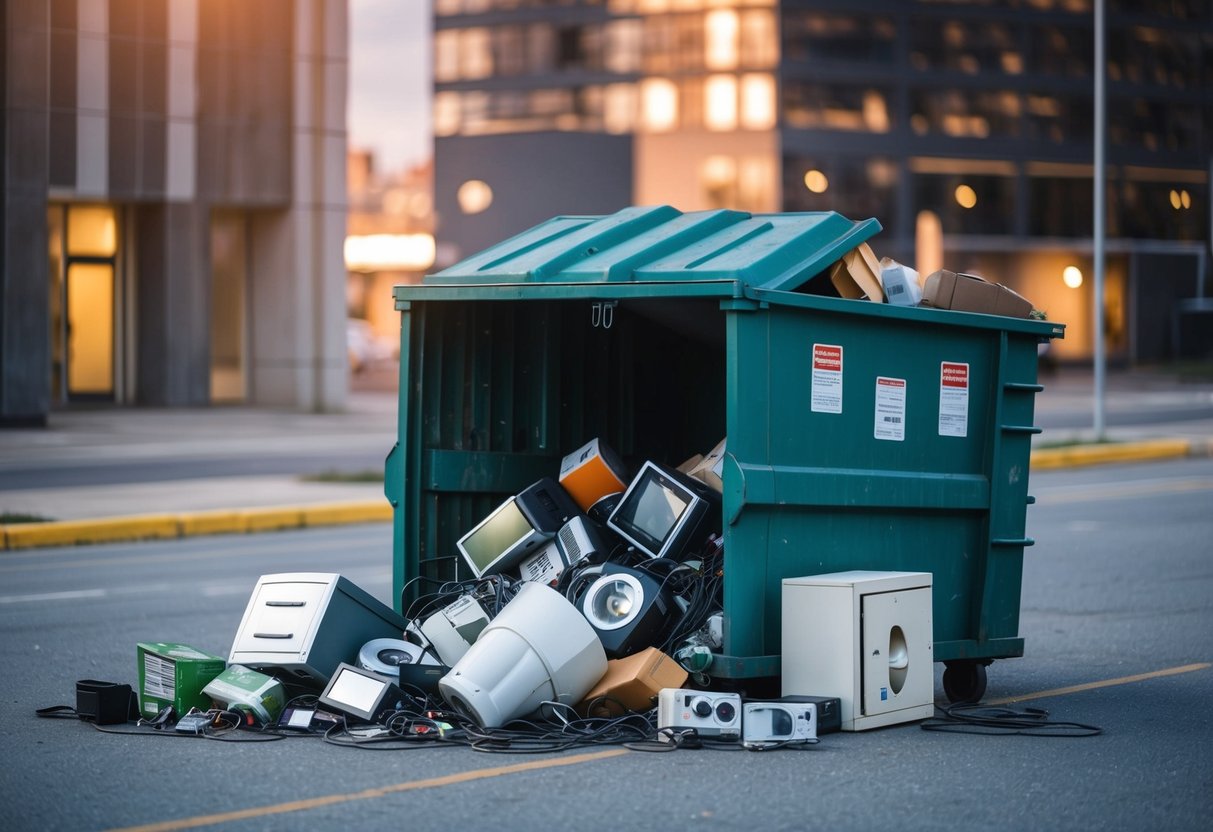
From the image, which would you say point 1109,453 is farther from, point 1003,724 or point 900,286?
point 1003,724

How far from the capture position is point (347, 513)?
55.7 ft

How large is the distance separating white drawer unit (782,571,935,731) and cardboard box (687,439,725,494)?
909 mm

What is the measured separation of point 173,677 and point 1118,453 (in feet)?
61.1

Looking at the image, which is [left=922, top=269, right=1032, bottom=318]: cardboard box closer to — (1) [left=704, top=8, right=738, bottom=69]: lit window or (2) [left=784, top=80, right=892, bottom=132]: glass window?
(2) [left=784, top=80, right=892, bottom=132]: glass window

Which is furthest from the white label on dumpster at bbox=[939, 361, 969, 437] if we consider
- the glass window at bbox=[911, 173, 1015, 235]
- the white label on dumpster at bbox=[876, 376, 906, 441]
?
the glass window at bbox=[911, 173, 1015, 235]

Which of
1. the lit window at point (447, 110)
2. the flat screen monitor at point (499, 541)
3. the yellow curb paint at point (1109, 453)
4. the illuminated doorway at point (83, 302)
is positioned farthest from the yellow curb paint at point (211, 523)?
the lit window at point (447, 110)

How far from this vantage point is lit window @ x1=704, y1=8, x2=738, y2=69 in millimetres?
70812

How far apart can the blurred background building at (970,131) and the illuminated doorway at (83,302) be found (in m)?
39.1

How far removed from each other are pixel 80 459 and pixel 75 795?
58.3ft

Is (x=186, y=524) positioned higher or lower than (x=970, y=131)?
lower

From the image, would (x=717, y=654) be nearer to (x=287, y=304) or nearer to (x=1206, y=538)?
(x=1206, y=538)

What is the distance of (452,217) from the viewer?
43.5ft

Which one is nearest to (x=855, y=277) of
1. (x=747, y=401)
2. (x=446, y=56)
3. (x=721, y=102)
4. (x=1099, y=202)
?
(x=747, y=401)

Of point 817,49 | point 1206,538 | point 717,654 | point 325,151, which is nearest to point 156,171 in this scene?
point 325,151
